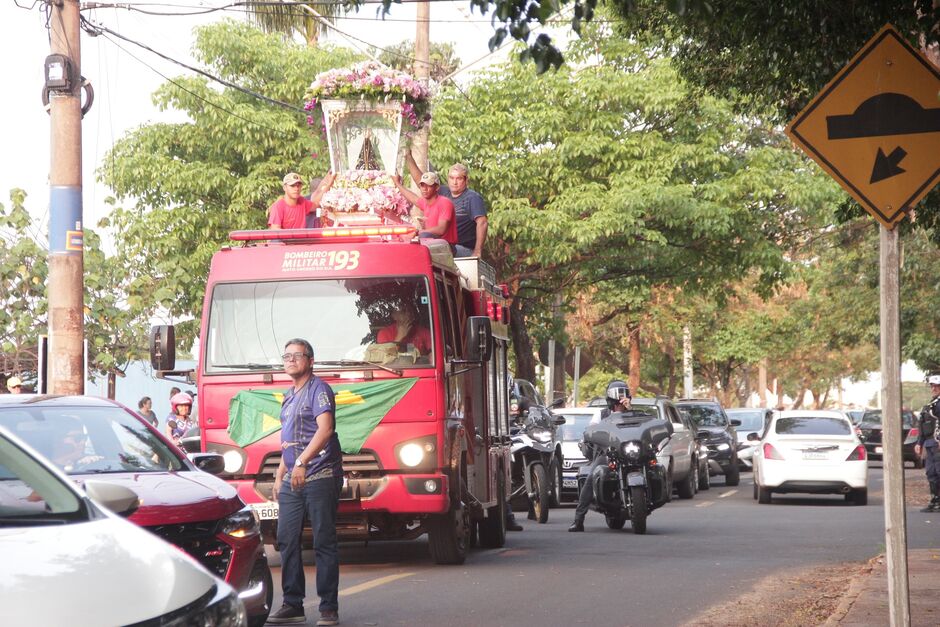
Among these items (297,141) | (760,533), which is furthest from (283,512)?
(297,141)

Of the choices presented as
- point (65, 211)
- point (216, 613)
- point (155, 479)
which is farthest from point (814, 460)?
point (216, 613)

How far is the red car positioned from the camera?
27.2 feet

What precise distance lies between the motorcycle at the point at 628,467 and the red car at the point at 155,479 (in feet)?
28.0

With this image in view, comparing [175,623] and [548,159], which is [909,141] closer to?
[175,623]

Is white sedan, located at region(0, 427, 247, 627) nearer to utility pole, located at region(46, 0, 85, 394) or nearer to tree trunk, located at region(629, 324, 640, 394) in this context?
utility pole, located at region(46, 0, 85, 394)

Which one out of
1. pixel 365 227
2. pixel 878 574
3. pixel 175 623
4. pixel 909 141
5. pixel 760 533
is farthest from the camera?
pixel 760 533

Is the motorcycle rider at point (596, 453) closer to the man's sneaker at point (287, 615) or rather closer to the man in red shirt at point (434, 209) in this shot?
the man in red shirt at point (434, 209)

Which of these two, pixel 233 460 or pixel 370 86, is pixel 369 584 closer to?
pixel 233 460

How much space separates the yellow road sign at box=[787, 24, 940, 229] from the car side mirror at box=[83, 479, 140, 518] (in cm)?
366

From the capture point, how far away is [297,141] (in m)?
28.8

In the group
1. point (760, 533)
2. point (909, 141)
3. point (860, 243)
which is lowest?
point (760, 533)

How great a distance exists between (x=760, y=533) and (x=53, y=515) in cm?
1367

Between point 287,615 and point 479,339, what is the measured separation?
145 inches

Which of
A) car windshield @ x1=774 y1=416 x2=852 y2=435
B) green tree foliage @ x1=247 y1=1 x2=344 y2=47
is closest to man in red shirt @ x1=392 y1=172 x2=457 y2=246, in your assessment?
car windshield @ x1=774 y1=416 x2=852 y2=435
